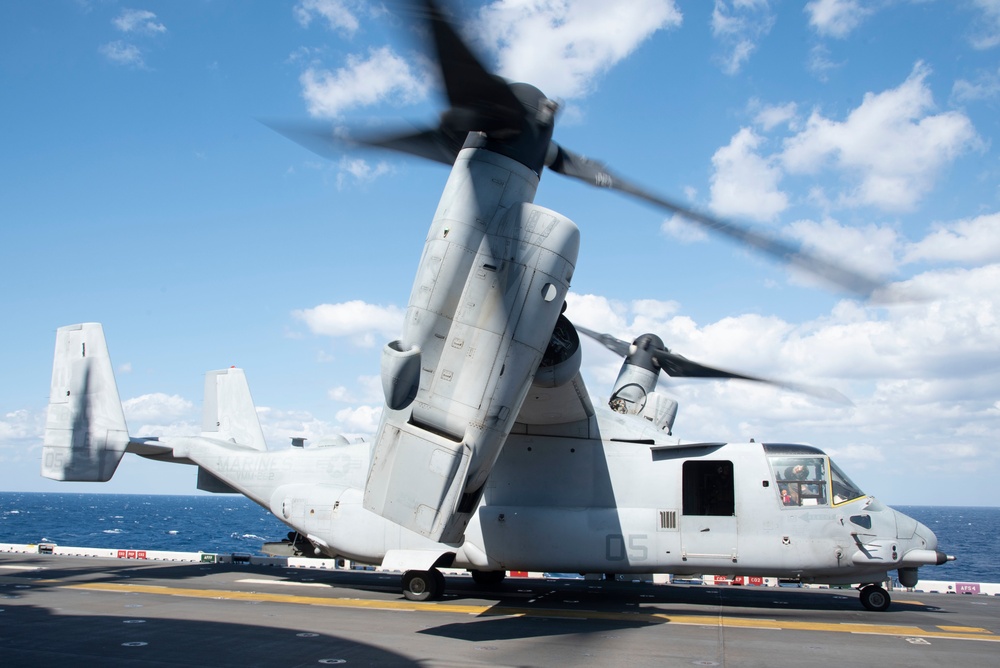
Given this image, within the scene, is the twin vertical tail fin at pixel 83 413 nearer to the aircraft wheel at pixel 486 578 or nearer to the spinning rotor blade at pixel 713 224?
the aircraft wheel at pixel 486 578

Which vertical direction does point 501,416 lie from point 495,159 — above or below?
below

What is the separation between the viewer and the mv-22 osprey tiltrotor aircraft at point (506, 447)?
32.5ft

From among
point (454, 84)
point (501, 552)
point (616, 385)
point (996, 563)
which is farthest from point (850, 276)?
point (996, 563)

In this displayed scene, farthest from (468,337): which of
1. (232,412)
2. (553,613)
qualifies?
(232,412)

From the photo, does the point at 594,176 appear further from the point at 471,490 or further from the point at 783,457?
the point at 783,457

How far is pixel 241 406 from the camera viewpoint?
20547 millimetres

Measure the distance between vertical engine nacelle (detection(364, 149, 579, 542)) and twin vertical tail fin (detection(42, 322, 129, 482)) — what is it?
1034cm

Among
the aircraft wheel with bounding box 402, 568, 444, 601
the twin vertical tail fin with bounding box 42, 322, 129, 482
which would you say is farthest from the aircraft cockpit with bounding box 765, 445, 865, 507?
the twin vertical tail fin with bounding box 42, 322, 129, 482

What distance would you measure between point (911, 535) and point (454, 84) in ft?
35.8

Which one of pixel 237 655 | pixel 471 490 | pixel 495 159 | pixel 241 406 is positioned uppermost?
pixel 495 159

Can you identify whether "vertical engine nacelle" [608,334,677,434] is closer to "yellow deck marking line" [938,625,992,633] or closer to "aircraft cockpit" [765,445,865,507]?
"aircraft cockpit" [765,445,865,507]

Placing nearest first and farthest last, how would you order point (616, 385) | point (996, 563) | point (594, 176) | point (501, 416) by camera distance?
point (501, 416), point (594, 176), point (616, 385), point (996, 563)

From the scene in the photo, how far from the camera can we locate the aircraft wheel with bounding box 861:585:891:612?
13477 millimetres

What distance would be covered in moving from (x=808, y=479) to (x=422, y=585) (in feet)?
24.0
